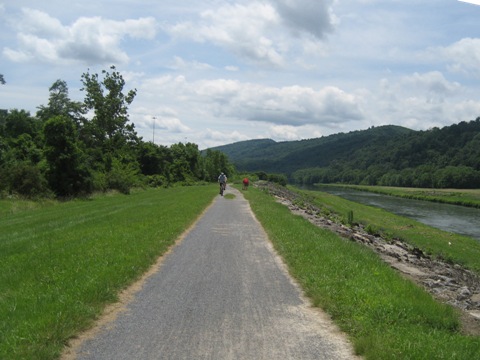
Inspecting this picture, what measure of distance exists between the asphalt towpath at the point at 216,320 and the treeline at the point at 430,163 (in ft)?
414

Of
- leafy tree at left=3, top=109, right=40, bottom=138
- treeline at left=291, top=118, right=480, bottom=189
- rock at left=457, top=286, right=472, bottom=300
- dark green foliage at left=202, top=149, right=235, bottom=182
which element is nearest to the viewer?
rock at left=457, top=286, right=472, bottom=300

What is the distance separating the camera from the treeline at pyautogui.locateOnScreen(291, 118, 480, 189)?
124 m

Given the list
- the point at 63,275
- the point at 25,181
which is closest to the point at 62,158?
the point at 25,181

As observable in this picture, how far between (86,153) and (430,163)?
135660 millimetres

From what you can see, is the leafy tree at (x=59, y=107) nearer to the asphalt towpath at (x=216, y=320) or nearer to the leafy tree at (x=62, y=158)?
the leafy tree at (x=62, y=158)

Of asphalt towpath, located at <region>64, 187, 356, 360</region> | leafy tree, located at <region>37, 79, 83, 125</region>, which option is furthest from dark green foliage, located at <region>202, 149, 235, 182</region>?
asphalt towpath, located at <region>64, 187, 356, 360</region>

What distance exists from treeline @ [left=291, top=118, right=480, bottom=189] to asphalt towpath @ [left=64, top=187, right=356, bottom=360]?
126301 mm

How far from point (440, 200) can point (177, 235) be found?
3005 inches

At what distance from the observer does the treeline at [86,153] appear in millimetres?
36406

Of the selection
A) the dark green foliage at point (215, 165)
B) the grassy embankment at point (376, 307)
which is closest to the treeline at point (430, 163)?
the dark green foliage at point (215, 165)

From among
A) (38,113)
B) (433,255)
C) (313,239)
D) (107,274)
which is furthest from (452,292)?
(38,113)

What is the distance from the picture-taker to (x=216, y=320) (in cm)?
598

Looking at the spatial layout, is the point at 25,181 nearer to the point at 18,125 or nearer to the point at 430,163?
the point at 18,125

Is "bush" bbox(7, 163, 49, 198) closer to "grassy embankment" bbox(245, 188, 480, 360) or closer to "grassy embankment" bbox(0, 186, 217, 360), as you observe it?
"grassy embankment" bbox(0, 186, 217, 360)
